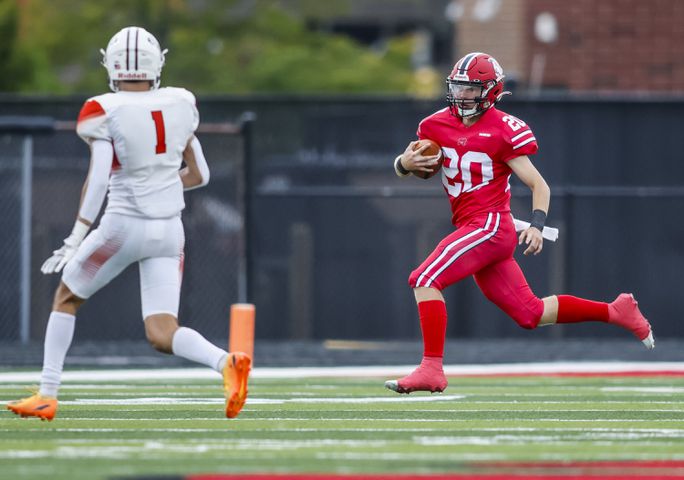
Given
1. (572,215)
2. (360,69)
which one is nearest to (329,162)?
(572,215)

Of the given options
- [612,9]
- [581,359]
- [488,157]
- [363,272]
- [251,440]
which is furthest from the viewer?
[612,9]

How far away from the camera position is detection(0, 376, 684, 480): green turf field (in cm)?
618

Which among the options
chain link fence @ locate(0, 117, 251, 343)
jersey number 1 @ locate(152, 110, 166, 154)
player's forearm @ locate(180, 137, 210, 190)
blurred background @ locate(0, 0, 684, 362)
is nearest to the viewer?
jersey number 1 @ locate(152, 110, 166, 154)

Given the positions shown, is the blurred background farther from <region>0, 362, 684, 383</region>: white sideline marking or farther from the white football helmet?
the white football helmet

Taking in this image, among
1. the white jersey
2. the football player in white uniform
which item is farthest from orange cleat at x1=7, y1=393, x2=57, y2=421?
the white jersey

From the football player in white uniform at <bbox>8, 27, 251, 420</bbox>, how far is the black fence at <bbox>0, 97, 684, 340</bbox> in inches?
302

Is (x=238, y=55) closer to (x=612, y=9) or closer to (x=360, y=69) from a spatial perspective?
(x=360, y=69)

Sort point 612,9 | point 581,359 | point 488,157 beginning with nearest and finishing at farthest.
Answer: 1. point 488,157
2. point 581,359
3. point 612,9

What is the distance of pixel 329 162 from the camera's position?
15.8 metres

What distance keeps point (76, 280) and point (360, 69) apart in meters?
22.8

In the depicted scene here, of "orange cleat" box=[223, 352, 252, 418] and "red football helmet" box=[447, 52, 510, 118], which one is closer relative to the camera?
"orange cleat" box=[223, 352, 252, 418]

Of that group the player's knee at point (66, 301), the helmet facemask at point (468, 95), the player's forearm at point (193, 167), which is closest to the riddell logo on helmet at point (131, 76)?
the player's forearm at point (193, 167)

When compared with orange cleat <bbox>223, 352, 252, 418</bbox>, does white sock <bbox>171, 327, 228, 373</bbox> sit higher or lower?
higher

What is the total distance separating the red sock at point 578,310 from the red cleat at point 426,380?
2.78ft
